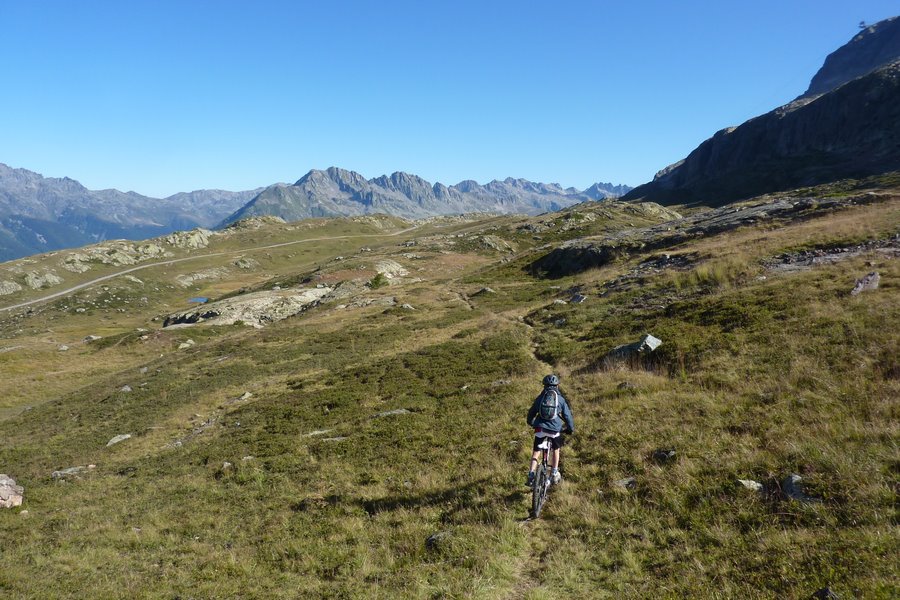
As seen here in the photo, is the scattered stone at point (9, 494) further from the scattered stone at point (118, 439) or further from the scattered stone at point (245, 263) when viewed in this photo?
the scattered stone at point (245, 263)

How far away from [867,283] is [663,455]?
1557 cm

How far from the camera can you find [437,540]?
32.0ft

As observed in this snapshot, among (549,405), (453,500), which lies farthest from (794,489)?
(453,500)

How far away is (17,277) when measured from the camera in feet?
393

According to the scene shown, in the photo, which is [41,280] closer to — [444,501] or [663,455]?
[444,501]

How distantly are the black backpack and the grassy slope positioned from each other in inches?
82.4

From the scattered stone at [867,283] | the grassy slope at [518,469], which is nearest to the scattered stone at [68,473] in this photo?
the grassy slope at [518,469]

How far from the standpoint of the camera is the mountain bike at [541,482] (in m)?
10.2

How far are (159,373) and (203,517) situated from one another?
101 feet

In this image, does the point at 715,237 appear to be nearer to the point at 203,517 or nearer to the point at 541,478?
the point at 541,478

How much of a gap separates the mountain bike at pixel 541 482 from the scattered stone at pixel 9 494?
64.8 feet

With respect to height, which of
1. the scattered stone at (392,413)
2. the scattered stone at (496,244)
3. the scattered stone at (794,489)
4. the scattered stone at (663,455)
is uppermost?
the scattered stone at (496,244)

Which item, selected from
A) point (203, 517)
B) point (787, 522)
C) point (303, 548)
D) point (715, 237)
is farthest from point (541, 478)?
point (715, 237)

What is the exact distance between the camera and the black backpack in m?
10.7
